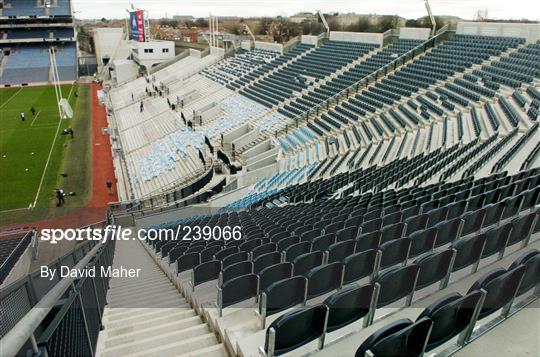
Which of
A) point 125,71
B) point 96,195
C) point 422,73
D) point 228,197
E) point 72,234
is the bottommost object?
point 72,234

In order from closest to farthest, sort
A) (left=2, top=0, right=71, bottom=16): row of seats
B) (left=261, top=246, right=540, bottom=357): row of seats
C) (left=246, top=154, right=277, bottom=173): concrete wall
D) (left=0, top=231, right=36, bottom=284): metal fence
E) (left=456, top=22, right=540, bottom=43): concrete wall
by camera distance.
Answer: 1. (left=261, top=246, right=540, bottom=357): row of seats
2. (left=0, top=231, right=36, bottom=284): metal fence
3. (left=246, top=154, right=277, bottom=173): concrete wall
4. (left=456, top=22, right=540, bottom=43): concrete wall
5. (left=2, top=0, right=71, bottom=16): row of seats

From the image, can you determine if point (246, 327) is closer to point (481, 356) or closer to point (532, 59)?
point (481, 356)

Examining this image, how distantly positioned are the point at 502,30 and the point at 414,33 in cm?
584

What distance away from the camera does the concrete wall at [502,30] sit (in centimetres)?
2269

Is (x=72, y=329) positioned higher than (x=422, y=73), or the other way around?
(x=422, y=73)

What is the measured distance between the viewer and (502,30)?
24641 millimetres

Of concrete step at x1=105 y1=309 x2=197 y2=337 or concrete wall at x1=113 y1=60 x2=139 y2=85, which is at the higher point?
concrete wall at x1=113 y1=60 x2=139 y2=85

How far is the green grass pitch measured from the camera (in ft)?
62.4

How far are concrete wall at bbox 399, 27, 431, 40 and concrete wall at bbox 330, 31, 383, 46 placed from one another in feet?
5.26

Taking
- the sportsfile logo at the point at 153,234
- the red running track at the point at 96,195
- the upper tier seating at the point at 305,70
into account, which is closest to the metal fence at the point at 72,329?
the sportsfile logo at the point at 153,234

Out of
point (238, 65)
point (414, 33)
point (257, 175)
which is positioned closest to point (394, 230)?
point (257, 175)

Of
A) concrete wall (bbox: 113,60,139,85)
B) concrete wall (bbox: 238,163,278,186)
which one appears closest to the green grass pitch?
concrete wall (bbox: 113,60,139,85)

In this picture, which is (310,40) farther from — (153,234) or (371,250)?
(371,250)

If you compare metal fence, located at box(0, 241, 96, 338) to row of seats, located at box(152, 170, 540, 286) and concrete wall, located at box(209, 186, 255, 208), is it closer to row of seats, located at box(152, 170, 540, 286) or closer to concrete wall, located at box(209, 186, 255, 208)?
row of seats, located at box(152, 170, 540, 286)
